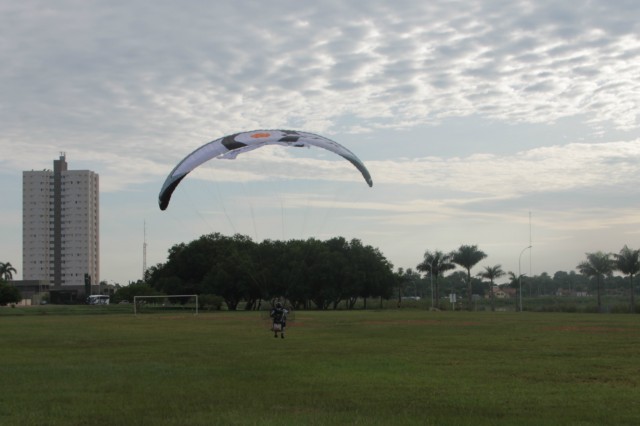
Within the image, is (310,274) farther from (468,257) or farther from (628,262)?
(628,262)

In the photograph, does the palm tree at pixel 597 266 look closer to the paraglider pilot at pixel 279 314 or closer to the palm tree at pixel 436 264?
A: the palm tree at pixel 436 264

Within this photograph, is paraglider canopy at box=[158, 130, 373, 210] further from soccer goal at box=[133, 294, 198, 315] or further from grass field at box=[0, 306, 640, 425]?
soccer goal at box=[133, 294, 198, 315]

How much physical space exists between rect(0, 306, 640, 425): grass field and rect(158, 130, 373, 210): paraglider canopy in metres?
6.06

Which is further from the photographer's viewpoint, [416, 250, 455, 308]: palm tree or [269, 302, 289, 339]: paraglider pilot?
[416, 250, 455, 308]: palm tree

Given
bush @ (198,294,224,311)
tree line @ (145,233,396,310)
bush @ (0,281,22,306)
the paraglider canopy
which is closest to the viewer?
the paraglider canopy

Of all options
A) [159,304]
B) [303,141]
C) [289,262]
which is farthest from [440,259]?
[303,141]

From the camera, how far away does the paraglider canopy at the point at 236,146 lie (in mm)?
28125

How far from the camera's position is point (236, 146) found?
92.5 ft

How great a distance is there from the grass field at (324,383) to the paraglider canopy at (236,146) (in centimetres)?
606

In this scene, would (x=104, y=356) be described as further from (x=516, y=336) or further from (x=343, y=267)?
(x=343, y=267)

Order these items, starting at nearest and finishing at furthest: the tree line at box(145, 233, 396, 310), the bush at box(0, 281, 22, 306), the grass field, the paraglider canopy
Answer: the grass field
the paraglider canopy
the tree line at box(145, 233, 396, 310)
the bush at box(0, 281, 22, 306)

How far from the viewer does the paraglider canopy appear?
28.1 metres

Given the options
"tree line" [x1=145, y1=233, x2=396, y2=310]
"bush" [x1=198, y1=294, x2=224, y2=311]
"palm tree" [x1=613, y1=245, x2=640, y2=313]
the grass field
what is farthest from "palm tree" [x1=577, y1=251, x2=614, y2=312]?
the grass field

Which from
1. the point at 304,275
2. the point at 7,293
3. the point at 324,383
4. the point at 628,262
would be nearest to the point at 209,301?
the point at 304,275
